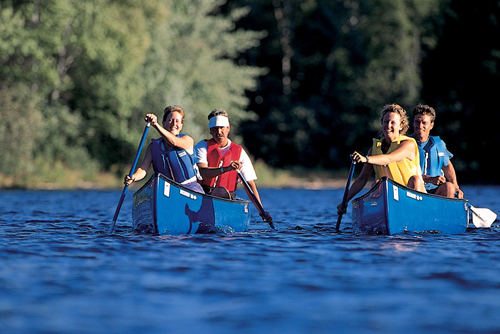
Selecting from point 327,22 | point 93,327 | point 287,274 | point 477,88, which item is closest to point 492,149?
point 477,88

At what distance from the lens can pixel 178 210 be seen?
33.1 feet

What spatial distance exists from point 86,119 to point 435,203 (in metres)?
22.5

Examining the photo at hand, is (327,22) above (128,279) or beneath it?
above

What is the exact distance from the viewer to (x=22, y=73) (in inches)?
1085

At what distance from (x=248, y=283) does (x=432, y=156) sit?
502 centimetres

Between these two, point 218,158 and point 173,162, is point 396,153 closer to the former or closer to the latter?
point 218,158

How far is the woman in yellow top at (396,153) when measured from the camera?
9.61 metres

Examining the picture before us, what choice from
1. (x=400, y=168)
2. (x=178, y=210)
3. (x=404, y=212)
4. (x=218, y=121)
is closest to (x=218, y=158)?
(x=218, y=121)

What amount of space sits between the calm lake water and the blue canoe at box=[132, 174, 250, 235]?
0.23 m

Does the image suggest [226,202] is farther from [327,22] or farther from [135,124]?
[327,22]

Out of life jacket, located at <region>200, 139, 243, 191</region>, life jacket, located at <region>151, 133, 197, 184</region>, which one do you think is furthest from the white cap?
life jacket, located at <region>151, 133, 197, 184</region>

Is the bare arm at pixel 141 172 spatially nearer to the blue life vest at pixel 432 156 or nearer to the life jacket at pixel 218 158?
the life jacket at pixel 218 158

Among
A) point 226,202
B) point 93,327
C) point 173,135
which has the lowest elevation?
point 93,327

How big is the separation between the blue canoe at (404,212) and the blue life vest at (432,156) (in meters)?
0.60
